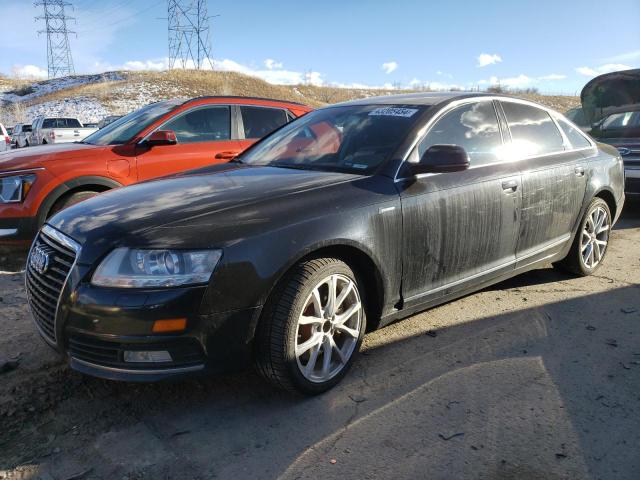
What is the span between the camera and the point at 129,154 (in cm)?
579

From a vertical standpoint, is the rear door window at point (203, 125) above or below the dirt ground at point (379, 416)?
above

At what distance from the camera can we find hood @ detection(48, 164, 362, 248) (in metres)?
2.60

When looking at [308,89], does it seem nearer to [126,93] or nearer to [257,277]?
[126,93]

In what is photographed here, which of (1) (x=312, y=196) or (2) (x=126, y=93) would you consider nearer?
(1) (x=312, y=196)

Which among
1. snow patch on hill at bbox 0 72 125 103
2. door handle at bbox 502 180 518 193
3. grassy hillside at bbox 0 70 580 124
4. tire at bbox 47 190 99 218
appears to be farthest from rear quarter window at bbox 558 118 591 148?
snow patch on hill at bbox 0 72 125 103

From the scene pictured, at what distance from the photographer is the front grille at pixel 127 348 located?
7.99 ft

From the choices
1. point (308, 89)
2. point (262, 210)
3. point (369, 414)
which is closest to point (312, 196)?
point (262, 210)

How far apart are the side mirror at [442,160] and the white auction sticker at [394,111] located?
481 mm

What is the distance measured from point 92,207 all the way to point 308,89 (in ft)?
206

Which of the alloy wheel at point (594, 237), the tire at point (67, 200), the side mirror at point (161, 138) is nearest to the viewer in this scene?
the alloy wheel at point (594, 237)

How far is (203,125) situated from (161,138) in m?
0.82

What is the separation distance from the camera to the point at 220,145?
21.4ft

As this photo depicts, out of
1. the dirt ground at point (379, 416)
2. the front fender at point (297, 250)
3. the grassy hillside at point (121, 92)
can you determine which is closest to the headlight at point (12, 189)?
the dirt ground at point (379, 416)

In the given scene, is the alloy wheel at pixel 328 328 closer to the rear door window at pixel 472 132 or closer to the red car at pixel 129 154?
the rear door window at pixel 472 132
